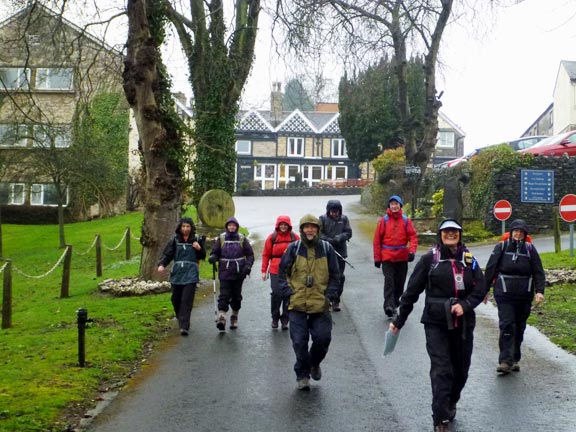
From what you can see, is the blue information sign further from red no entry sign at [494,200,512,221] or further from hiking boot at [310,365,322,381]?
hiking boot at [310,365,322,381]

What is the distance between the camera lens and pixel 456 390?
7.11 metres

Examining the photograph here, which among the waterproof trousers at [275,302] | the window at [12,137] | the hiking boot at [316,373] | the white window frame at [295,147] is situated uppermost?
the white window frame at [295,147]

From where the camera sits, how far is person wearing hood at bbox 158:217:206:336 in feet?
38.9

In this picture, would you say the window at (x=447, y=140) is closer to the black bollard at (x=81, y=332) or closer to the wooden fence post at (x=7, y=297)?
the wooden fence post at (x=7, y=297)

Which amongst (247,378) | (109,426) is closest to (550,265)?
(247,378)

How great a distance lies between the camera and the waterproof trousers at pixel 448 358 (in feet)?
22.5

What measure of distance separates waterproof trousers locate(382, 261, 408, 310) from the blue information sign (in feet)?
A: 50.0

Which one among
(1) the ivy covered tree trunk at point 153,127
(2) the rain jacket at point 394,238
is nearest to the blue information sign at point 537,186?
(1) the ivy covered tree trunk at point 153,127

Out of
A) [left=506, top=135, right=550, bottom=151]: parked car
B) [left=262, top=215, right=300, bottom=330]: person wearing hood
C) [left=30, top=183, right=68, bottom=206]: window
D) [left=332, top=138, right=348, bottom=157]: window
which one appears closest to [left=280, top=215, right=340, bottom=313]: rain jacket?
[left=262, top=215, right=300, bottom=330]: person wearing hood

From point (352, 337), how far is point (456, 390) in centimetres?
420

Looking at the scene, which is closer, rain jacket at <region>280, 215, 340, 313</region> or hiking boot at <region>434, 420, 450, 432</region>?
hiking boot at <region>434, 420, 450, 432</region>

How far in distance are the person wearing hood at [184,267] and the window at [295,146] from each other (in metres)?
64.6

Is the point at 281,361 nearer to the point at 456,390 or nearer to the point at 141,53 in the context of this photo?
the point at 456,390

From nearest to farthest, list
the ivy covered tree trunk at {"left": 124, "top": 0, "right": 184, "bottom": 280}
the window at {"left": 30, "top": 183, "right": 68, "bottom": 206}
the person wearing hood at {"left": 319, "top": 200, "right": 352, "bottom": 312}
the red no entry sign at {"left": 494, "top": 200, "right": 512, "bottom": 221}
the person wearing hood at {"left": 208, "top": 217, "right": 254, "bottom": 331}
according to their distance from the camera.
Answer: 1. the person wearing hood at {"left": 208, "top": 217, "right": 254, "bottom": 331}
2. the person wearing hood at {"left": 319, "top": 200, "right": 352, "bottom": 312}
3. the ivy covered tree trunk at {"left": 124, "top": 0, "right": 184, "bottom": 280}
4. the red no entry sign at {"left": 494, "top": 200, "right": 512, "bottom": 221}
5. the window at {"left": 30, "top": 183, "right": 68, "bottom": 206}
